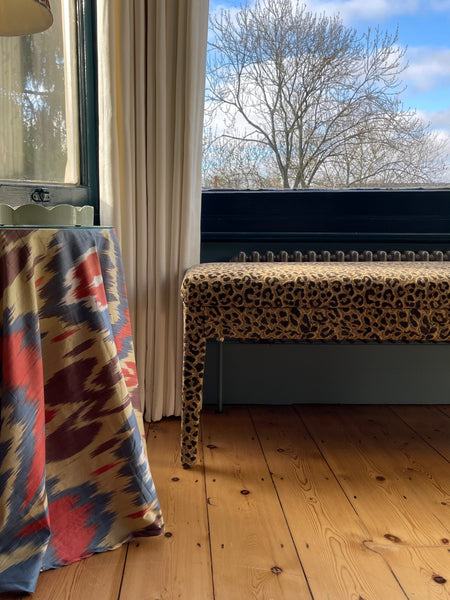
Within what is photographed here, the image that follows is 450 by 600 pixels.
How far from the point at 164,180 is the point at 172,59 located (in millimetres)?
402

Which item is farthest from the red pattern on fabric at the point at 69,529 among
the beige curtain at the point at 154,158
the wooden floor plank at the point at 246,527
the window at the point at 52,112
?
the window at the point at 52,112

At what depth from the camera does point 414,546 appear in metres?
1.14

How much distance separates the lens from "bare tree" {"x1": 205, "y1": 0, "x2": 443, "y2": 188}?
2070 mm

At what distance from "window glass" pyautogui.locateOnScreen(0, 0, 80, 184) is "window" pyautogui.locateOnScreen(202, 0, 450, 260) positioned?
56 centimetres

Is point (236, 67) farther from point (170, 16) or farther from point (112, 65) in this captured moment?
point (112, 65)

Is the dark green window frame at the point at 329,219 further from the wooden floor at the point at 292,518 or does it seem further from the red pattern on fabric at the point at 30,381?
the red pattern on fabric at the point at 30,381

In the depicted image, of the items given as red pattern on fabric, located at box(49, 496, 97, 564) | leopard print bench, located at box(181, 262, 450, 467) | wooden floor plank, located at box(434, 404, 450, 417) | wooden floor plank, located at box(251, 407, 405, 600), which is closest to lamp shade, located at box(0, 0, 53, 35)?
leopard print bench, located at box(181, 262, 450, 467)

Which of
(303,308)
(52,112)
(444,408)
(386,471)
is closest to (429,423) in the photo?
(444,408)

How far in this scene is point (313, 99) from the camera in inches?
83.4

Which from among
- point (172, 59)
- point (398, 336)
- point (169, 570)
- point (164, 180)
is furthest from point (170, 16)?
point (169, 570)

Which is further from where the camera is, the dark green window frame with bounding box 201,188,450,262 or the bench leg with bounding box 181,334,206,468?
the dark green window frame with bounding box 201,188,450,262

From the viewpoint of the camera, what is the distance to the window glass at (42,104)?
5.09 ft

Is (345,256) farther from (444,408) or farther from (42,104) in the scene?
(42,104)

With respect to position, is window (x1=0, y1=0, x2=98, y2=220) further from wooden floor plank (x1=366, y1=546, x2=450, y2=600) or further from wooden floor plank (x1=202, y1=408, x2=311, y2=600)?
wooden floor plank (x1=366, y1=546, x2=450, y2=600)
